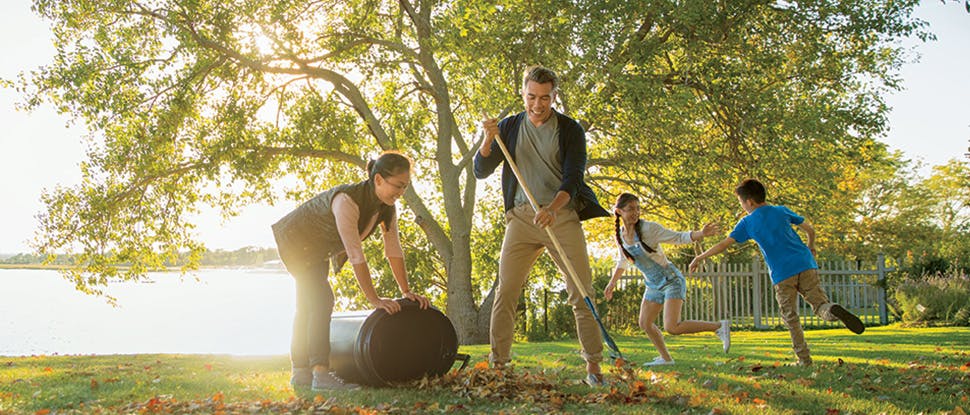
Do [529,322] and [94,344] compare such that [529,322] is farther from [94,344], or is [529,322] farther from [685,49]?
[94,344]

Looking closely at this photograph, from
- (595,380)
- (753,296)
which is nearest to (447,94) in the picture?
(753,296)

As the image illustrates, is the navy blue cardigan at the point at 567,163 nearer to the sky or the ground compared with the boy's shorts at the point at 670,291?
nearer to the sky

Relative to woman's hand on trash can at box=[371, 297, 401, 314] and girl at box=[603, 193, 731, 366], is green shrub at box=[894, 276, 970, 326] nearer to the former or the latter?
girl at box=[603, 193, 731, 366]

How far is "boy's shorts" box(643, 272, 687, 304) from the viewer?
7.44m

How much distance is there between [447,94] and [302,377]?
11507mm

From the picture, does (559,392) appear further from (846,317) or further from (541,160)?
(846,317)

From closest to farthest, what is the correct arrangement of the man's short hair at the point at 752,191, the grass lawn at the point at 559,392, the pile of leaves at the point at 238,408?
the pile of leaves at the point at 238,408, the grass lawn at the point at 559,392, the man's short hair at the point at 752,191

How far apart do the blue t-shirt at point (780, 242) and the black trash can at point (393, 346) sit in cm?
298

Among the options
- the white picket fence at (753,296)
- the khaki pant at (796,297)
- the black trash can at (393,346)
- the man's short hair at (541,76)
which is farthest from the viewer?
the white picket fence at (753,296)

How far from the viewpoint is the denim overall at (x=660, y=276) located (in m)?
7.44

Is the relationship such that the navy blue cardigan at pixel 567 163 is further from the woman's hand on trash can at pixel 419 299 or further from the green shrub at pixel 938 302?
the green shrub at pixel 938 302

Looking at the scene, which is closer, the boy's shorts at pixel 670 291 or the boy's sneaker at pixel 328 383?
the boy's sneaker at pixel 328 383

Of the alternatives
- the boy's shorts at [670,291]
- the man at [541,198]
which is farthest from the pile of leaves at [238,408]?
the boy's shorts at [670,291]

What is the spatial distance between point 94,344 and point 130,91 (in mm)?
10893
